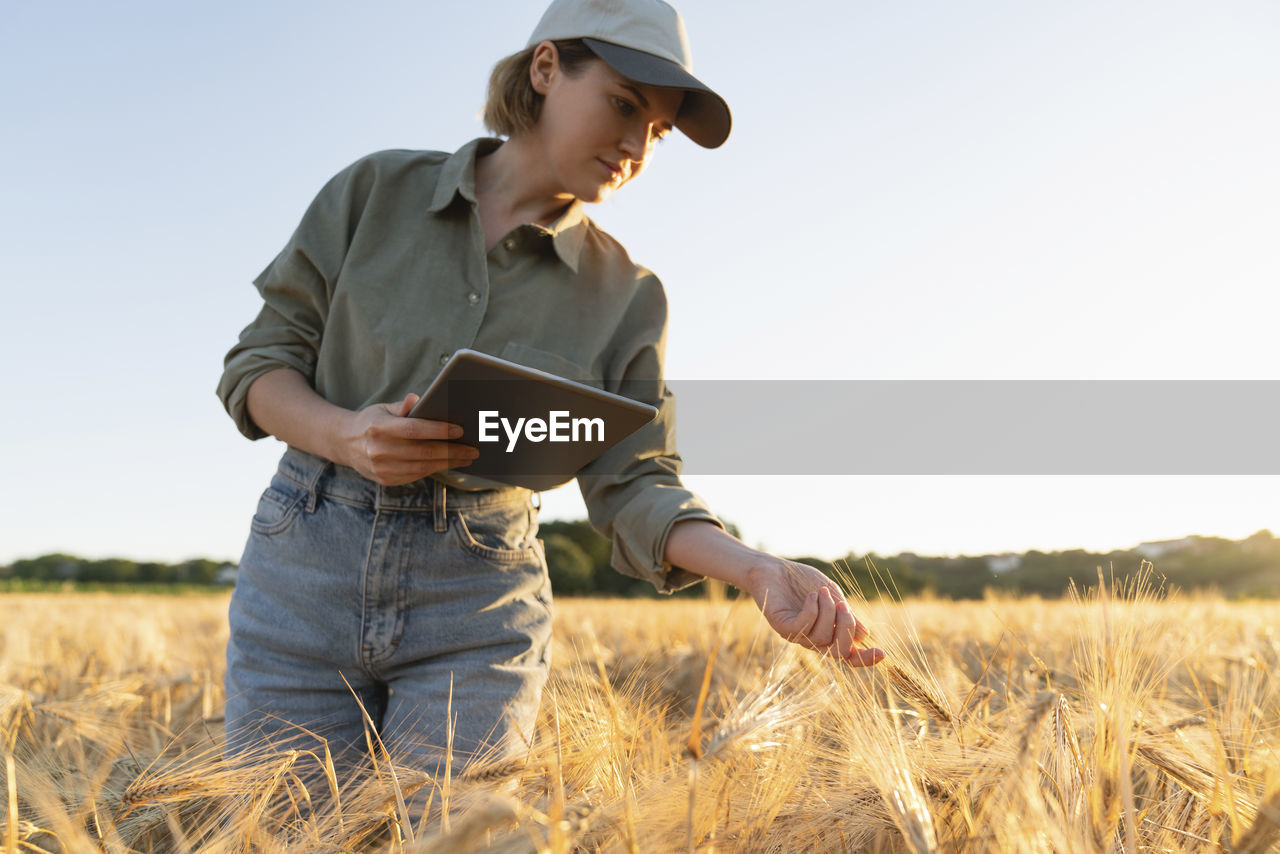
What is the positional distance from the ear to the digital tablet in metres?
0.84

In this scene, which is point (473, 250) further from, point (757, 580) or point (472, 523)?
point (757, 580)

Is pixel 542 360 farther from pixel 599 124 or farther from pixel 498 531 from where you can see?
pixel 599 124

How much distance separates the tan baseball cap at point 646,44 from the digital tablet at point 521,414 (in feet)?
2.21

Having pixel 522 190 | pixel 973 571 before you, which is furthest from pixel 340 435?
pixel 973 571

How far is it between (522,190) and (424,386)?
54cm

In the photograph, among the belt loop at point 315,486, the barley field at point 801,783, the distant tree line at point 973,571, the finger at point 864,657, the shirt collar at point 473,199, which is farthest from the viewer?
the distant tree line at point 973,571

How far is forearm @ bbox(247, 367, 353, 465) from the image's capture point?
1665 millimetres

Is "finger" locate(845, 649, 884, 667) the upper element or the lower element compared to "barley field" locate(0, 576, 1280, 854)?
upper

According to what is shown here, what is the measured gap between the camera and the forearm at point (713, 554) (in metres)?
1.54

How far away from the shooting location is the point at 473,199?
1973mm

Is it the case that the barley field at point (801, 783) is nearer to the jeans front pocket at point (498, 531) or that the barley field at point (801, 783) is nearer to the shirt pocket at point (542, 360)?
the jeans front pocket at point (498, 531)

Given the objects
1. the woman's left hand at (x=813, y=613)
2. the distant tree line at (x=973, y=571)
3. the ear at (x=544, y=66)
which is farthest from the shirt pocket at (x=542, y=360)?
the distant tree line at (x=973, y=571)

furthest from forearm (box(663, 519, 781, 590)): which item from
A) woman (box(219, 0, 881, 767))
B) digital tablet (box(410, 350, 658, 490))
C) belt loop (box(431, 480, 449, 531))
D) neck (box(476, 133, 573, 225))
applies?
neck (box(476, 133, 573, 225))

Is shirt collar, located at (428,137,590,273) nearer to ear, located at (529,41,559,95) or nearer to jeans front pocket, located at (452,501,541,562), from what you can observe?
ear, located at (529,41,559,95)
